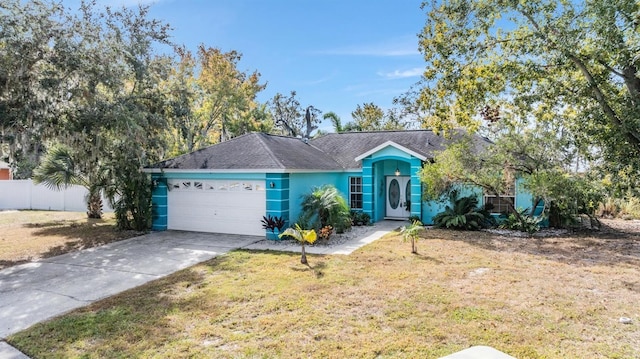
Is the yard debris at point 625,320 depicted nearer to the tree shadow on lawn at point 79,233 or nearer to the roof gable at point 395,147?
the roof gable at point 395,147

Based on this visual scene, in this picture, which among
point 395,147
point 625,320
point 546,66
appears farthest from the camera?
point 395,147

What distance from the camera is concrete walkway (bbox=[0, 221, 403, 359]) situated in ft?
22.0

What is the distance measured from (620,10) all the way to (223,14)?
13764mm

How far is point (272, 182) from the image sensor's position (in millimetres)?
12820

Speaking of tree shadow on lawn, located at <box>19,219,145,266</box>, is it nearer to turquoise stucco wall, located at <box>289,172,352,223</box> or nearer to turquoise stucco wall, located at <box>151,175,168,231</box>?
turquoise stucco wall, located at <box>151,175,168,231</box>

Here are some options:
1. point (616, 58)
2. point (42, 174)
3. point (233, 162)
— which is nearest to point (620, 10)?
point (616, 58)

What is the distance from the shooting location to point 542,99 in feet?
39.8

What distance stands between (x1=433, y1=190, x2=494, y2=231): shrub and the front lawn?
4514 millimetres

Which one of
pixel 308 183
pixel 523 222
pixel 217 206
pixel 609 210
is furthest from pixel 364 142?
Result: pixel 609 210

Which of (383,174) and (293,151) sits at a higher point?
(293,151)

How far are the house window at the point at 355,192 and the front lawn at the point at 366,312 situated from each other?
7.59 meters

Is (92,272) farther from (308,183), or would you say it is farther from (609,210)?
(609,210)

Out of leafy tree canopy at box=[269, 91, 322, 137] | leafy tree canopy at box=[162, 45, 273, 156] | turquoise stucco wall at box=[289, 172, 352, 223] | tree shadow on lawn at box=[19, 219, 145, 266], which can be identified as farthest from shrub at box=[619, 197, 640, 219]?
leafy tree canopy at box=[269, 91, 322, 137]

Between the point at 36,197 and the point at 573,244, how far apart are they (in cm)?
2838
